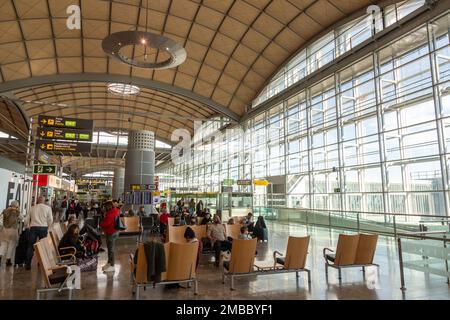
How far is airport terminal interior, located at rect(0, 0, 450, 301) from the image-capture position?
5.96 metres

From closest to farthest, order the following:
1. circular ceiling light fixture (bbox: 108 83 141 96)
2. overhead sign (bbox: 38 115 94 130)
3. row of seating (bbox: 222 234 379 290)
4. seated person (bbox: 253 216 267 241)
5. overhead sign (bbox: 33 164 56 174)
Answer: row of seating (bbox: 222 234 379 290) → seated person (bbox: 253 216 267 241) → overhead sign (bbox: 33 164 56 174) → overhead sign (bbox: 38 115 94 130) → circular ceiling light fixture (bbox: 108 83 141 96)

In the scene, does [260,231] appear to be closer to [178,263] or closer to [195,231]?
[195,231]

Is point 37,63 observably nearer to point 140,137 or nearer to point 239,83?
point 140,137

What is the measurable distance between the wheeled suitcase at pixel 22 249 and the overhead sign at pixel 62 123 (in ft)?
27.5

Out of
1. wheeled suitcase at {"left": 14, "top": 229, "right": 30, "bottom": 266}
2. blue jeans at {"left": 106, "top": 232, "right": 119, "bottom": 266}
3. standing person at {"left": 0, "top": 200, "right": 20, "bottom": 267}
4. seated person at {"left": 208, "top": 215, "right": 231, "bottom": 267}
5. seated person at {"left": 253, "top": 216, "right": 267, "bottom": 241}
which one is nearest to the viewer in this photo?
blue jeans at {"left": 106, "top": 232, "right": 119, "bottom": 266}

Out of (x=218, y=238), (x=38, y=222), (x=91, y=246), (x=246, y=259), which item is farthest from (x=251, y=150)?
(x=246, y=259)

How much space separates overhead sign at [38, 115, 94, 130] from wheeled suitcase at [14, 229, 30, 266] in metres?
8.39

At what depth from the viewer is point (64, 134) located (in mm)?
14680

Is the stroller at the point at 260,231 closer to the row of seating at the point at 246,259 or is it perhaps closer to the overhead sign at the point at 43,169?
the row of seating at the point at 246,259

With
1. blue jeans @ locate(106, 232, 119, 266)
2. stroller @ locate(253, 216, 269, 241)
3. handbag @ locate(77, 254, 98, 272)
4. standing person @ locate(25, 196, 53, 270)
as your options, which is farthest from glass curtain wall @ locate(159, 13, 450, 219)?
standing person @ locate(25, 196, 53, 270)

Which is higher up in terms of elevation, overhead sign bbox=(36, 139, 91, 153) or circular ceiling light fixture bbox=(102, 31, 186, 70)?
circular ceiling light fixture bbox=(102, 31, 186, 70)

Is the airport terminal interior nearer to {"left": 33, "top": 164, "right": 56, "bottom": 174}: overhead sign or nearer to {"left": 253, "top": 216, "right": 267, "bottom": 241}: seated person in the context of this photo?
{"left": 253, "top": 216, "right": 267, "bottom": 241}: seated person

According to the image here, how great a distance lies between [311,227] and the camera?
583 inches

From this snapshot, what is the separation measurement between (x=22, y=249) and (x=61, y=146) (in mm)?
8096
